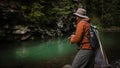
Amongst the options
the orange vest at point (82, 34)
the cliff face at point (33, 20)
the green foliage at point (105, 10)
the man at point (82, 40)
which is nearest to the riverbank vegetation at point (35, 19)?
the cliff face at point (33, 20)

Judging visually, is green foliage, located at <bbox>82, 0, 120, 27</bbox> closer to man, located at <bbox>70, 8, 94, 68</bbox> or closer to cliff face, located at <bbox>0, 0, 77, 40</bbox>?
cliff face, located at <bbox>0, 0, 77, 40</bbox>

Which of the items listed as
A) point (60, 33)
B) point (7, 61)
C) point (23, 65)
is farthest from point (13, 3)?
point (23, 65)

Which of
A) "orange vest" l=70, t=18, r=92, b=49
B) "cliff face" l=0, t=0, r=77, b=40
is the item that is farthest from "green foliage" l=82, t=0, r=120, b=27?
"orange vest" l=70, t=18, r=92, b=49

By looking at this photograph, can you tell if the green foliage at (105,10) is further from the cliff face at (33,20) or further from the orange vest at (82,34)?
the orange vest at (82,34)

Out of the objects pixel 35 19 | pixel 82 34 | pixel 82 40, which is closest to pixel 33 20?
pixel 35 19

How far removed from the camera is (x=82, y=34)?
6.88 m

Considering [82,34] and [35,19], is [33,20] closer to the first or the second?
[35,19]

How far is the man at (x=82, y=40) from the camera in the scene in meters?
6.88

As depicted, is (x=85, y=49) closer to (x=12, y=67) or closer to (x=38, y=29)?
(x=12, y=67)

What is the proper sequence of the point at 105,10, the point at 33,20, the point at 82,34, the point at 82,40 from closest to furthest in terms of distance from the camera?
1. the point at 82,34
2. the point at 82,40
3. the point at 33,20
4. the point at 105,10

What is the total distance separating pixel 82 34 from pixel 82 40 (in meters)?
0.20

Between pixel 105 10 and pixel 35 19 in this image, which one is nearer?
pixel 35 19

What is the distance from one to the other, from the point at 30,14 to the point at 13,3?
8.50 feet

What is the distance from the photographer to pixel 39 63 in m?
14.7
